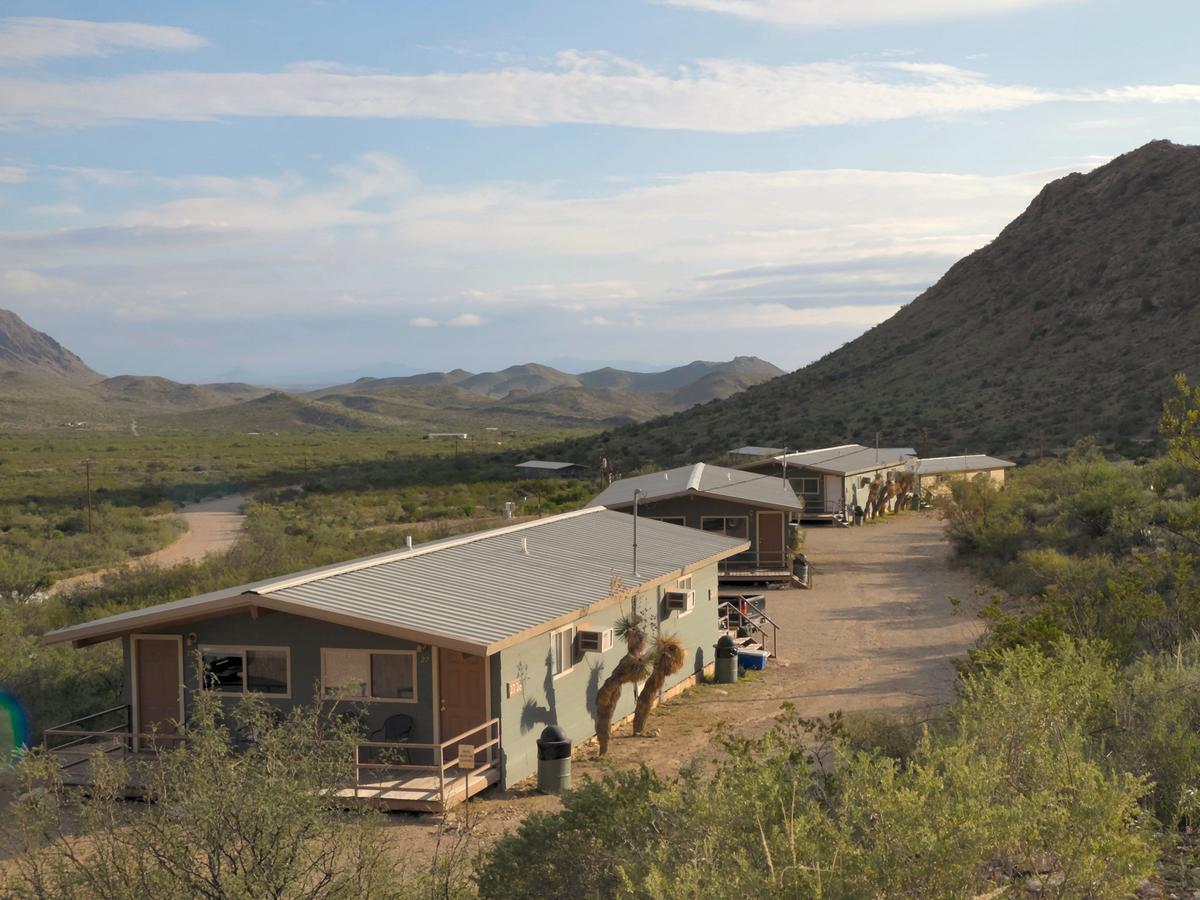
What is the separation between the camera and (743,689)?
20547 millimetres

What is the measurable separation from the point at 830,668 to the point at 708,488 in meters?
10.4

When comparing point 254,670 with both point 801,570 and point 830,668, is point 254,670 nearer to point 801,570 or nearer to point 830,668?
point 830,668

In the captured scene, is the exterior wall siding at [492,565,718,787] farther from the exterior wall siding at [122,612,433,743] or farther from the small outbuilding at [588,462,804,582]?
the small outbuilding at [588,462,804,582]

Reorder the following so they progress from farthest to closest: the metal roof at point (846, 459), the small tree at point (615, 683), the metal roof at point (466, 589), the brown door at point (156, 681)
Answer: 1. the metal roof at point (846, 459)
2. the small tree at point (615, 683)
3. the brown door at point (156, 681)
4. the metal roof at point (466, 589)

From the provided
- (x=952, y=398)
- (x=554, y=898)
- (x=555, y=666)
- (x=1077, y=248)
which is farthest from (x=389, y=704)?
(x=1077, y=248)

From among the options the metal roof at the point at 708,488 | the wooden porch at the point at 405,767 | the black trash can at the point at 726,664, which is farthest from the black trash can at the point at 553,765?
the metal roof at the point at 708,488

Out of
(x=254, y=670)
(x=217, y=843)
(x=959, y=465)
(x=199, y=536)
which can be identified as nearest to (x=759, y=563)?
(x=254, y=670)

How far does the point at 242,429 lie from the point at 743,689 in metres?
149

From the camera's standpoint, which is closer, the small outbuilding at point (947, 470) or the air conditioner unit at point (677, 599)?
the air conditioner unit at point (677, 599)

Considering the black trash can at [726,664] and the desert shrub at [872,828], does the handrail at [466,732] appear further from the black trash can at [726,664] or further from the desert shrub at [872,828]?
the black trash can at [726,664]

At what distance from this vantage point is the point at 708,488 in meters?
31.7

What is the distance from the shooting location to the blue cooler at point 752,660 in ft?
72.0

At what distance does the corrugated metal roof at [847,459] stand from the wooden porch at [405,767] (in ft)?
96.1

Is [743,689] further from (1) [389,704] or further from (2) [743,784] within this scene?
(2) [743,784]
